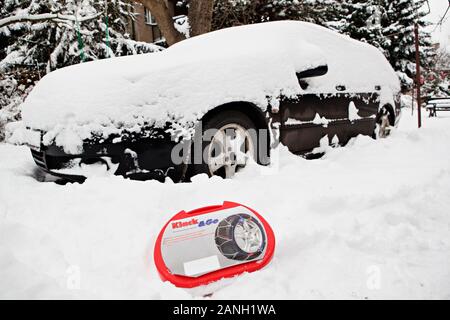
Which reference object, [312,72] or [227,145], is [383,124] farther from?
[227,145]

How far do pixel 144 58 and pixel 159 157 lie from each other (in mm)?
1000

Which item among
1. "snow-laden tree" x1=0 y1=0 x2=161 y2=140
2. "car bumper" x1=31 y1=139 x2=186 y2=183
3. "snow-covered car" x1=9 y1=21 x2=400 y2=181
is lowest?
"car bumper" x1=31 y1=139 x2=186 y2=183

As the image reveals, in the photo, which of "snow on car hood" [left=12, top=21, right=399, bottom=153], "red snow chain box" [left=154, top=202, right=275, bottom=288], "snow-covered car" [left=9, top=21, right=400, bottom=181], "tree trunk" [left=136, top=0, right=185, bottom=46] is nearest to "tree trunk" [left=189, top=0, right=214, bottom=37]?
"tree trunk" [left=136, top=0, right=185, bottom=46]

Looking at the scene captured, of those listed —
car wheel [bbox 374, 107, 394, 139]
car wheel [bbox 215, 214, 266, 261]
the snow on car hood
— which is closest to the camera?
car wheel [bbox 215, 214, 266, 261]

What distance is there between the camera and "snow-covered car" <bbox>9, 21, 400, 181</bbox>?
2.12 metres

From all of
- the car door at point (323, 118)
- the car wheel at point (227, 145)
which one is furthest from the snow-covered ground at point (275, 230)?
the car door at point (323, 118)

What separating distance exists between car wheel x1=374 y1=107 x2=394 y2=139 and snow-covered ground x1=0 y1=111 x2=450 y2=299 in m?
1.76

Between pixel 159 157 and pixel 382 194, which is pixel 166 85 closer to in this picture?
pixel 159 157

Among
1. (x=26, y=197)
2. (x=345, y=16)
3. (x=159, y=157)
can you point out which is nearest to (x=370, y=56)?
(x=159, y=157)

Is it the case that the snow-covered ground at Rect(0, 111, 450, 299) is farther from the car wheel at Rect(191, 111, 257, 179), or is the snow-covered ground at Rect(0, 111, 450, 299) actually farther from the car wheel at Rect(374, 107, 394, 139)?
the car wheel at Rect(374, 107, 394, 139)

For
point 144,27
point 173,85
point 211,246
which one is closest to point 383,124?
point 173,85

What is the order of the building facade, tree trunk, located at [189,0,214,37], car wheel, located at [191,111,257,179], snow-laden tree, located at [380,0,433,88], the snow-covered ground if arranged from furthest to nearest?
snow-laden tree, located at [380,0,433,88] → the building facade → tree trunk, located at [189,0,214,37] → car wheel, located at [191,111,257,179] → the snow-covered ground

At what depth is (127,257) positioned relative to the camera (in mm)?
1474

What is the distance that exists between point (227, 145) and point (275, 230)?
976mm
